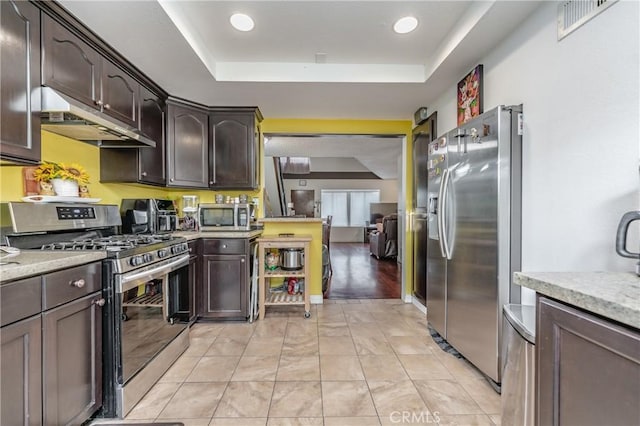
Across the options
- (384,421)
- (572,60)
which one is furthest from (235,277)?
(572,60)

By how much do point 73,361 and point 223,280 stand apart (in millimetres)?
1556

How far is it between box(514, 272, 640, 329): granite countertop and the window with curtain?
956 centimetres

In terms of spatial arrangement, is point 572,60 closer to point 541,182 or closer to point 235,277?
point 541,182

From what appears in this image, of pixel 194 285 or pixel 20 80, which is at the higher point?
pixel 20 80

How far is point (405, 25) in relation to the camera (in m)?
2.13

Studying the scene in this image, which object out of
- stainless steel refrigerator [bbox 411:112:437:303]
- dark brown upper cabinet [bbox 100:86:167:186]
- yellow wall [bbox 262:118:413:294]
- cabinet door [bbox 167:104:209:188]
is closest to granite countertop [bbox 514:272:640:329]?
stainless steel refrigerator [bbox 411:112:437:303]

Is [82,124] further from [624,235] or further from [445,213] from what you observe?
[624,235]

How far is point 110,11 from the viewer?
1717 millimetres

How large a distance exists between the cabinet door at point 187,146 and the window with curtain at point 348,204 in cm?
751

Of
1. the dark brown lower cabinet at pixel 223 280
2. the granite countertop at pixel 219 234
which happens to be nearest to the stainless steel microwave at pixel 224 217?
the granite countertop at pixel 219 234

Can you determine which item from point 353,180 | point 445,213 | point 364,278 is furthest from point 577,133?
point 353,180

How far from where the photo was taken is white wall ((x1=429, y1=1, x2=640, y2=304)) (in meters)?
1.27

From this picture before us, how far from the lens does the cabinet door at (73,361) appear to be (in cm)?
126

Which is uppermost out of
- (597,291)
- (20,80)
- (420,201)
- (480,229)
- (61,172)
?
(20,80)
